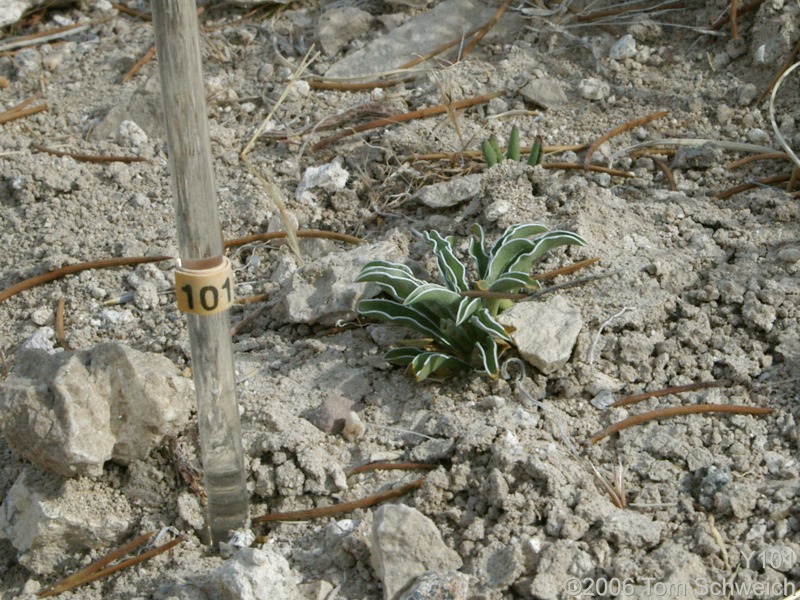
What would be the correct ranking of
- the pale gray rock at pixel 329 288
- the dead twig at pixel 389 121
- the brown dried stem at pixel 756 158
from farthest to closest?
the dead twig at pixel 389 121 < the brown dried stem at pixel 756 158 < the pale gray rock at pixel 329 288

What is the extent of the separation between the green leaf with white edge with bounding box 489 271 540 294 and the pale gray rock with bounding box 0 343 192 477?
3.10 ft

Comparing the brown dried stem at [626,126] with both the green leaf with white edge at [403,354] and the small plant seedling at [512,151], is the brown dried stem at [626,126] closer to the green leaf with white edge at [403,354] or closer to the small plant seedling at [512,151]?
the small plant seedling at [512,151]

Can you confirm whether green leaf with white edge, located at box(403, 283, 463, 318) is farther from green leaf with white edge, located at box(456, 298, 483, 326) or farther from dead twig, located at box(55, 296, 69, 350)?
dead twig, located at box(55, 296, 69, 350)

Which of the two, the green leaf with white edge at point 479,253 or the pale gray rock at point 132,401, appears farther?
the green leaf with white edge at point 479,253

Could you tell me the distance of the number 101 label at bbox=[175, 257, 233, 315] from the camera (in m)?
2.21

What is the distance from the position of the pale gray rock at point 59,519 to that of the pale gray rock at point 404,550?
76cm

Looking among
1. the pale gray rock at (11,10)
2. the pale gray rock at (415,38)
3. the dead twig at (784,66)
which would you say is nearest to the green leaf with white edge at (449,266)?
the pale gray rock at (415,38)

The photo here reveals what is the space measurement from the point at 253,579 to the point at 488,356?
931 millimetres

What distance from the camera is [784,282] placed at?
9.91 feet

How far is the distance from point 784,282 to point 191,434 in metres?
1.83

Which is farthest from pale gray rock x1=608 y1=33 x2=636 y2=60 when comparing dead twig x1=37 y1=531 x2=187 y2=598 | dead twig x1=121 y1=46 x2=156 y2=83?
dead twig x1=37 y1=531 x2=187 y2=598

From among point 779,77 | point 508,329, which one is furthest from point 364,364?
point 779,77

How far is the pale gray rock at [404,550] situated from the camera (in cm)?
233

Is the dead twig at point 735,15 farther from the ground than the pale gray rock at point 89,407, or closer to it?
farther from the ground
